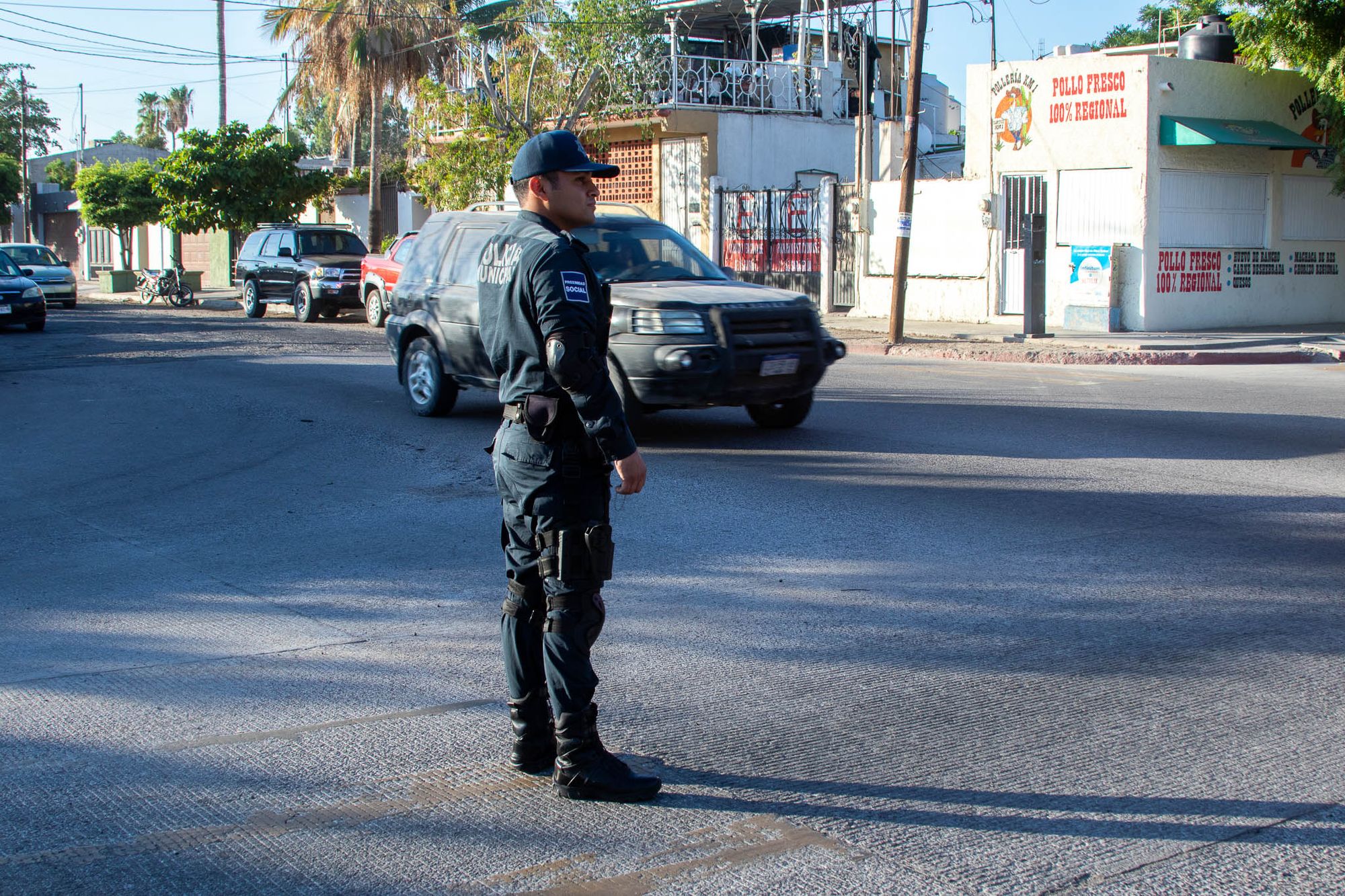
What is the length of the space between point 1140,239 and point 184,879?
2045 cm

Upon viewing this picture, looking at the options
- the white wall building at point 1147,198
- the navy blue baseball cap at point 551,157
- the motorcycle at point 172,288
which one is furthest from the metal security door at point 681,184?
the navy blue baseball cap at point 551,157

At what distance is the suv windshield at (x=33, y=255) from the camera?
3309 cm

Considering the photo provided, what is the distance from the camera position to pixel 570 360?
374 centimetres

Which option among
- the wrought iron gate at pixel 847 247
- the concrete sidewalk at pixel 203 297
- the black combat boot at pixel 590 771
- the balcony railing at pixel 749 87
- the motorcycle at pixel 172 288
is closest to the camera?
the black combat boot at pixel 590 771

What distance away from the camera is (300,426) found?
→ 1198 cm

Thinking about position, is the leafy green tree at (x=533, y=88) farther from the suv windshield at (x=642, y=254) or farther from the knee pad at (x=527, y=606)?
the knee pad at (x=527, y=606)

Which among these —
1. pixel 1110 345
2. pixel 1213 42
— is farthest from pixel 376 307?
pixel 1213 42

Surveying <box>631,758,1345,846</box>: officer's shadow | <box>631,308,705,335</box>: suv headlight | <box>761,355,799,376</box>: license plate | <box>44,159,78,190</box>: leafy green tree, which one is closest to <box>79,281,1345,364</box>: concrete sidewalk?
<box>761,355,799,376</box>: license plate

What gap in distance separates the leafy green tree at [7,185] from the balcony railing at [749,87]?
36.7 meters

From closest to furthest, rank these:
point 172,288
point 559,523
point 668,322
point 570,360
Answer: point 570,360, point 559,523, point 668,322, point 172,288

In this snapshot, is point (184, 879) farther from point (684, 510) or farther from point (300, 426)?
point (300, 426)

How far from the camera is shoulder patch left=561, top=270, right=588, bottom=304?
380cm

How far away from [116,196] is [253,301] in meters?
16.6

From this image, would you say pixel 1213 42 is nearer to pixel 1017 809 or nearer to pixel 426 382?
pixel 426 382
